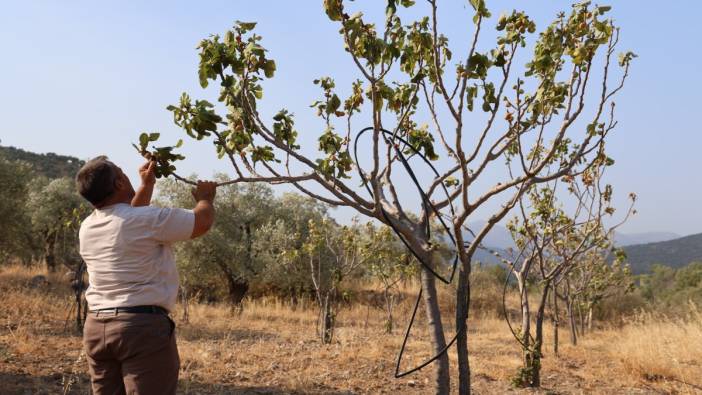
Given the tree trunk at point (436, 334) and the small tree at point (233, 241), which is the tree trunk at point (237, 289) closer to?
the small tree at point (233, 241)

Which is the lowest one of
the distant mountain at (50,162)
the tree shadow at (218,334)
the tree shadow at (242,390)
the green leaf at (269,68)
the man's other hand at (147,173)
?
the tree shadow at (242,390)

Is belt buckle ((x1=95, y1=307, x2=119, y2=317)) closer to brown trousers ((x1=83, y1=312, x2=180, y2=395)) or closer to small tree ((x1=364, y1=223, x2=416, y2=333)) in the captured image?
brown trousers ((x1=83, y1=312, x2=180, y2=395))

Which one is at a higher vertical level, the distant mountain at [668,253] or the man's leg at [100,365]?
the distant mountain at [668,253]

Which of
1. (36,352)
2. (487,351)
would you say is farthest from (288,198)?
(36,352)

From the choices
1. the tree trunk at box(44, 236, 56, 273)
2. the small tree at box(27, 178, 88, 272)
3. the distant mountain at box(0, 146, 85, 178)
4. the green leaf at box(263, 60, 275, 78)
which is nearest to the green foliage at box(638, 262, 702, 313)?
the green leaf at box(263, 60, 275, 78)

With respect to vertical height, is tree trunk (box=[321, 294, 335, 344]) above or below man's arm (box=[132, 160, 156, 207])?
below

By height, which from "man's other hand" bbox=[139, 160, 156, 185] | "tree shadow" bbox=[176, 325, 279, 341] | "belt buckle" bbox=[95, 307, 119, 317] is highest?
"man's other hand" bbox=[139, 160, 156, 185]

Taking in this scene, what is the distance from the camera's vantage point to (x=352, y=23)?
9.64 feet

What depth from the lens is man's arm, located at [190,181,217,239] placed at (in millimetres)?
2674

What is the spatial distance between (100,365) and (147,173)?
1.05 metres

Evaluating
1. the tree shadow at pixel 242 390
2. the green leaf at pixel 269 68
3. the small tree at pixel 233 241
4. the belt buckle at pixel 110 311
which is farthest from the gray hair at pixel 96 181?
the small tree at pixel 233 241

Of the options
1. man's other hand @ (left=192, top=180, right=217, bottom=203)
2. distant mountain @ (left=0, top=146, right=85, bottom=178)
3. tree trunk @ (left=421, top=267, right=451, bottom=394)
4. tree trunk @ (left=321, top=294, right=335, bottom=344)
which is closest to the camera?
man's other hand @ (left=192, top=180, right=217, bottom=203)

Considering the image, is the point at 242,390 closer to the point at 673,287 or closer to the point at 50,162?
the point at 673,287

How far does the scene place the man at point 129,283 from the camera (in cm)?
256
